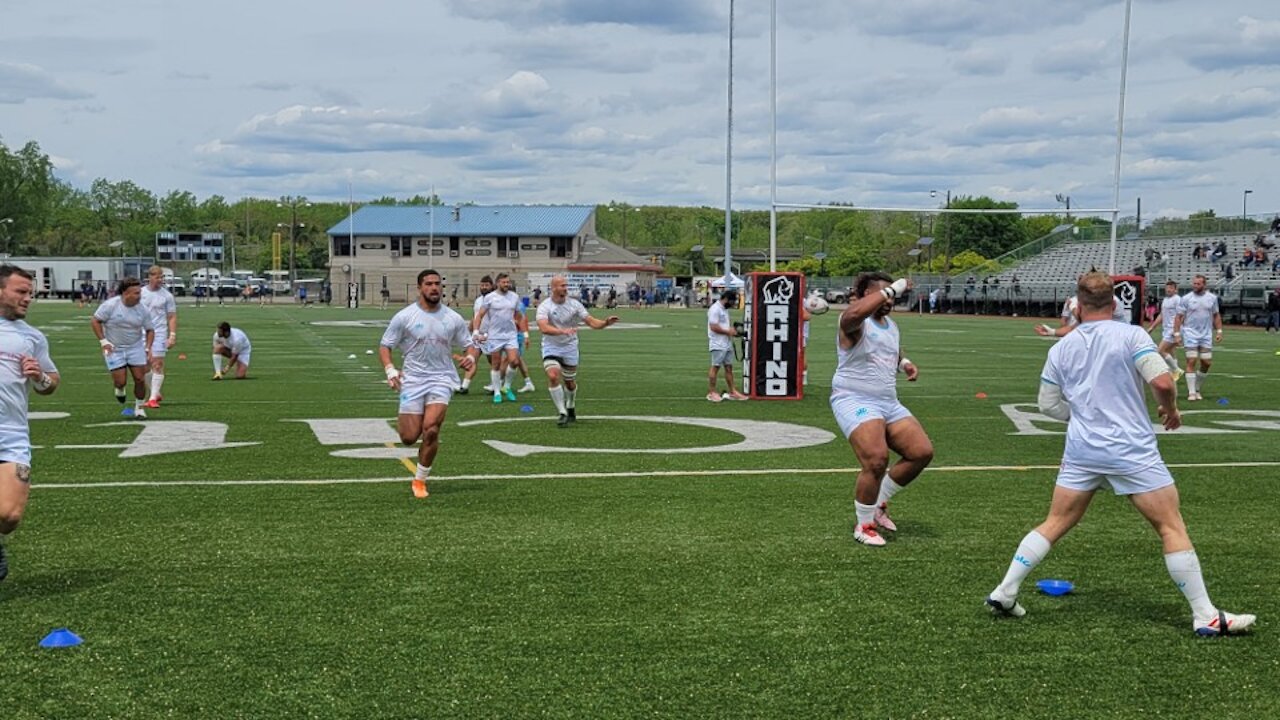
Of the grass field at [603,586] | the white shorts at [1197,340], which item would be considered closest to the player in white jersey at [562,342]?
the grass field at [603,586]

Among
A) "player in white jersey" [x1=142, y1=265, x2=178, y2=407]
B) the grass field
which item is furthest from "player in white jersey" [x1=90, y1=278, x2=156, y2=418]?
the grass field

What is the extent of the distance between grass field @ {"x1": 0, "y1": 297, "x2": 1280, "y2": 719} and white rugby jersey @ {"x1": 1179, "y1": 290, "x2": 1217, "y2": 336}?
534cm

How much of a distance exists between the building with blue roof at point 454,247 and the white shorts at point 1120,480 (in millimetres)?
96222

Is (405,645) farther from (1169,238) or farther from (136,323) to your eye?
(1169,238)

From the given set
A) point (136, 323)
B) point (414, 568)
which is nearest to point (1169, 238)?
point (136, 323)

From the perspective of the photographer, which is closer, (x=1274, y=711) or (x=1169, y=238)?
(x=1274, y=711)

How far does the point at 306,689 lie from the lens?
5.37 meters

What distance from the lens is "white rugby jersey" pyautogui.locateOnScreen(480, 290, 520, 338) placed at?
18922 millimetres

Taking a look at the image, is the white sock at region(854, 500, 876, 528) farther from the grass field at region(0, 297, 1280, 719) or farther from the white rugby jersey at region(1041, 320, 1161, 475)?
the white rugby jersey at region(1041, 320, 1161, 475)

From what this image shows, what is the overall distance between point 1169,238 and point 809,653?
65.4 meters

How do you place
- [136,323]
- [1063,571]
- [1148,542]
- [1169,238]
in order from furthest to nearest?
[1169,238] < [136,323] < [1148,542] < [1063,571]

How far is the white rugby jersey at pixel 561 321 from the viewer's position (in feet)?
51.1

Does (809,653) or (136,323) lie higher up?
(136,323)

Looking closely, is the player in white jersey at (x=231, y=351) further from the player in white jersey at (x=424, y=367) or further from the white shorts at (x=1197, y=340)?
the white shorts at (x=1197, y=340)
